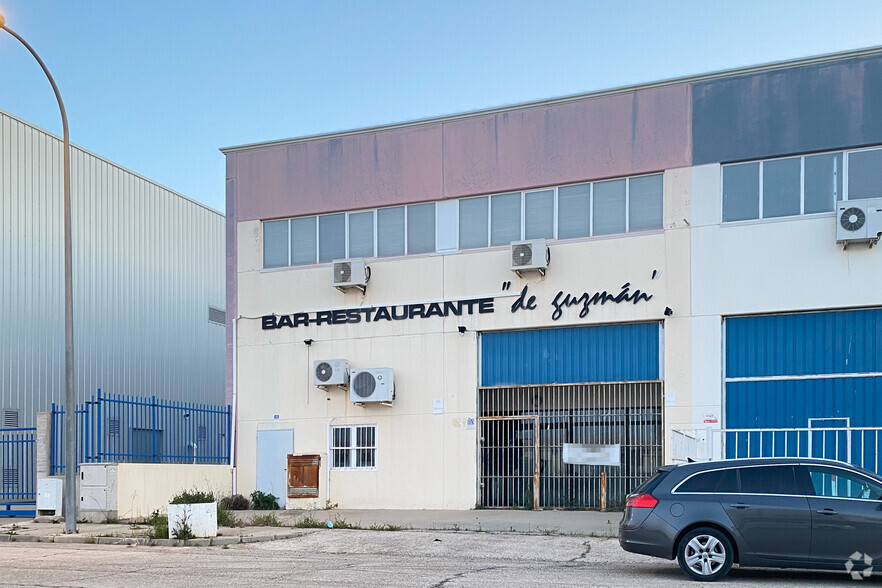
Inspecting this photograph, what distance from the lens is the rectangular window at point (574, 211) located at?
2188 cm

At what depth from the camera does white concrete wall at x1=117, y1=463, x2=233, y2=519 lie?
2052 centimetres

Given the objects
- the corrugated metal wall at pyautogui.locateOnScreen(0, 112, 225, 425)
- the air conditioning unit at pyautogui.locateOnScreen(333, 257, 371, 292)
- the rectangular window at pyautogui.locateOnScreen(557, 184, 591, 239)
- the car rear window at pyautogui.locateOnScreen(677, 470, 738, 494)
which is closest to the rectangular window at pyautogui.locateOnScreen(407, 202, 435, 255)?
the air conditioning unit at pyautogui.locateOnScreen(333, 257, 371, 292)

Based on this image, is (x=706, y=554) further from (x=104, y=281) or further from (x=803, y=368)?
(x=104, y=281)

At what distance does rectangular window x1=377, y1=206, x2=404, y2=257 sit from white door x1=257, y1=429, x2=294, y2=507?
4821 millimetres

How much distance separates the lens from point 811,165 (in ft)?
65.5

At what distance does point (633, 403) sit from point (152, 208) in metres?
20.3

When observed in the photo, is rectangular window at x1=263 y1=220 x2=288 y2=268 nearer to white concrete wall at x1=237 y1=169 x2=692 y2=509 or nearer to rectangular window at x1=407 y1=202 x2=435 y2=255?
white concrete wall at x1=237 y1=169 x2=692 y2=509

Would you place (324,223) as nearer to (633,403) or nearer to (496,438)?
(496,438)

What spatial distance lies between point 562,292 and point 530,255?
1.07m

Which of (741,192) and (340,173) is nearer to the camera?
(741,192)

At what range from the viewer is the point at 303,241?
80.7ft

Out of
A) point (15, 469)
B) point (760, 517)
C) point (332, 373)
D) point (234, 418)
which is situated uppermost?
point (332, 373)

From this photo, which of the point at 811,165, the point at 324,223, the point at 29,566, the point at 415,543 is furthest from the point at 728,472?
the point at 324,223

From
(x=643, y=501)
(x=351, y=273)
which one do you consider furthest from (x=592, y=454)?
(x=643, y=501)
